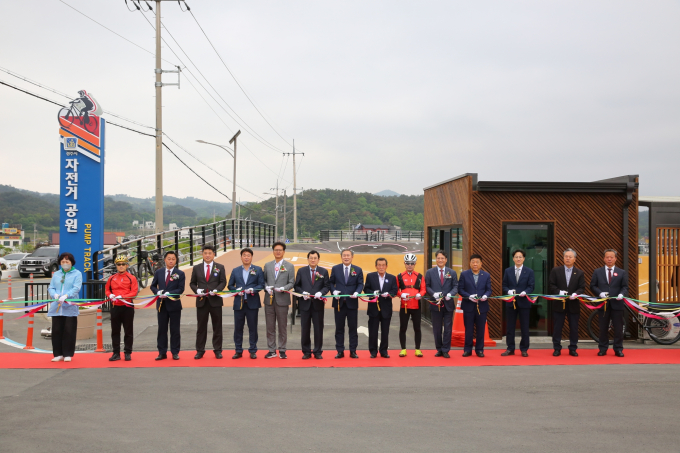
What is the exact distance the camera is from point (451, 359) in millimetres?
9289

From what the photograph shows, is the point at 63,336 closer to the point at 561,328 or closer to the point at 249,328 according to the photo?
the point at 249,328

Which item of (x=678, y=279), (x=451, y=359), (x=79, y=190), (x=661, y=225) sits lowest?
(x=451, y=359)

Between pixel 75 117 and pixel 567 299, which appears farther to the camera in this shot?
pixel 75 117

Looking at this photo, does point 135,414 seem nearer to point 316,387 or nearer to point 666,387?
Answer: point 316,387

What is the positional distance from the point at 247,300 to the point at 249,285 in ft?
0.86

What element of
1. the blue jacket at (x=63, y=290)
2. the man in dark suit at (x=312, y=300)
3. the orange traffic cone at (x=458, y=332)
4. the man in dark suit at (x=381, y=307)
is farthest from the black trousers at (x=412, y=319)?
the blue jacket at (x=63, y=290)

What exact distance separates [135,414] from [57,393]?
5.09 feet

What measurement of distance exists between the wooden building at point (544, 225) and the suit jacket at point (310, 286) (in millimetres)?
3117

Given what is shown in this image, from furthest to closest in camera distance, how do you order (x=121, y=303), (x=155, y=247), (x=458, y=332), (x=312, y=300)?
(x=155, y=247) < (x=458, y=332) < (x=312, y=300) < (x=121, y=303)

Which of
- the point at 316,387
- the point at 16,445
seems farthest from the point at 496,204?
the point at 16,445

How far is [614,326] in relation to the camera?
9.74 metres

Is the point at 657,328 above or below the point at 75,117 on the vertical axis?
below

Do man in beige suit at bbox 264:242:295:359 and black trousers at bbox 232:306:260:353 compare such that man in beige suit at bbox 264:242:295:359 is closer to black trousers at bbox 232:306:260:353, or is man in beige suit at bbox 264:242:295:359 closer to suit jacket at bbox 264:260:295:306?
suit jacket at bbox 264:260:295:306

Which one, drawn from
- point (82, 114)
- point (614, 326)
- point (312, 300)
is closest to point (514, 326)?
point (614, 326)
